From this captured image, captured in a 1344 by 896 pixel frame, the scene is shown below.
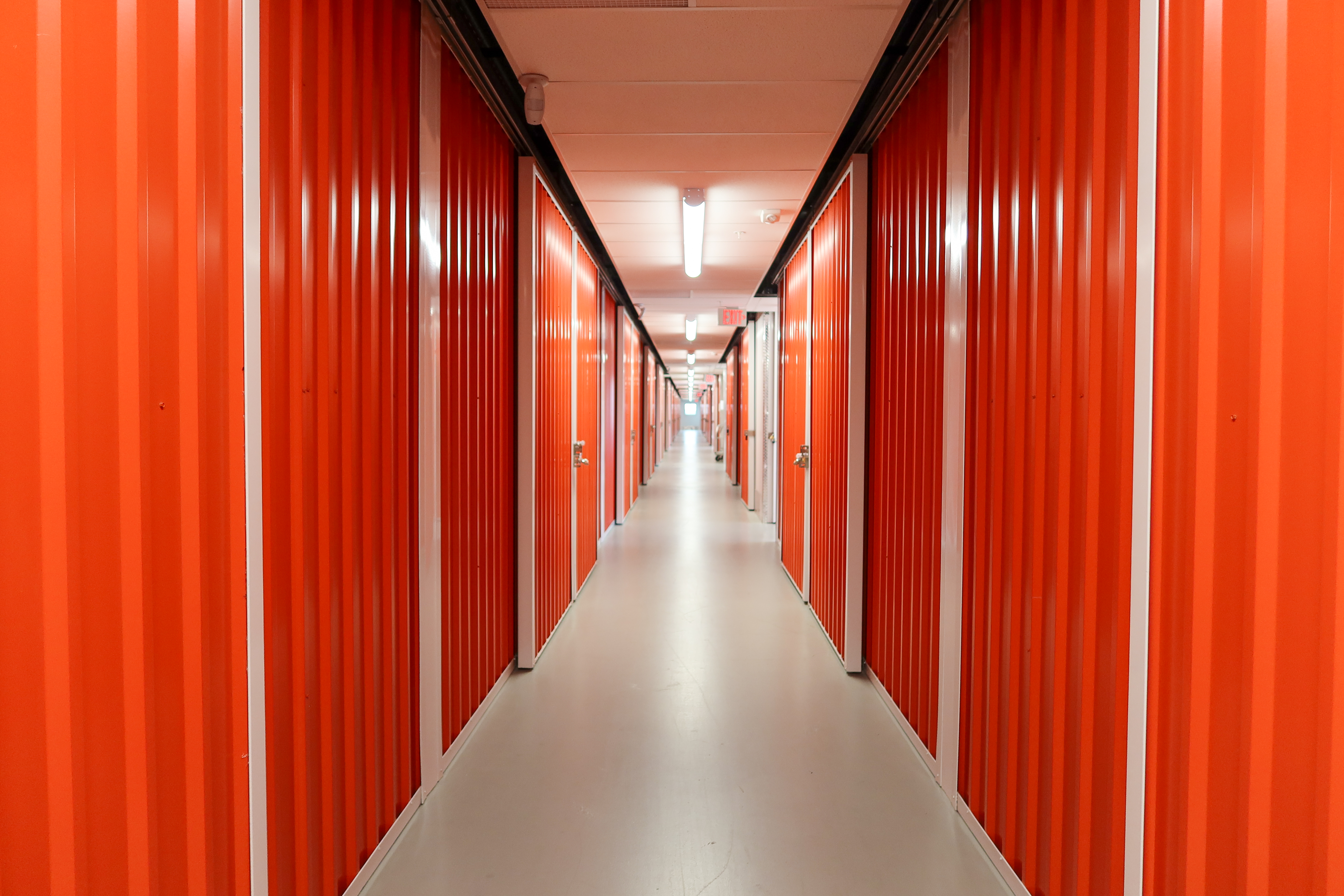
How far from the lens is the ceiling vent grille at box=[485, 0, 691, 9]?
250cm

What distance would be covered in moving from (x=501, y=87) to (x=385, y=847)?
3.27m

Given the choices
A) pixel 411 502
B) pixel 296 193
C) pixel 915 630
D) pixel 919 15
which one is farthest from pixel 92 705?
pixel 919 15

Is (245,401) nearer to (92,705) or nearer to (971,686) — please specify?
(92,705)

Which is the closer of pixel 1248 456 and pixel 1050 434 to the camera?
pixel 1248 456

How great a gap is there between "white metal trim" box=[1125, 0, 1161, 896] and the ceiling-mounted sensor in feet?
8.05

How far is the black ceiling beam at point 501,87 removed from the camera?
2.72 meters

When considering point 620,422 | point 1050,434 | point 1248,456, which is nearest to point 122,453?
point 1248,456

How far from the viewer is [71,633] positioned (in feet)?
3.48

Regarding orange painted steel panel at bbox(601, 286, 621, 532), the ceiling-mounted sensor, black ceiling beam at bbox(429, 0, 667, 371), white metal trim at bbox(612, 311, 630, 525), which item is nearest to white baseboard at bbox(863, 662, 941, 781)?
the ceiling-mounted sensor

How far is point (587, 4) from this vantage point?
2.53 m

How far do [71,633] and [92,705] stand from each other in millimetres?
141

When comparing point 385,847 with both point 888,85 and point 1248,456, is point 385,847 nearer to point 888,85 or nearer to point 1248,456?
point 1248,456

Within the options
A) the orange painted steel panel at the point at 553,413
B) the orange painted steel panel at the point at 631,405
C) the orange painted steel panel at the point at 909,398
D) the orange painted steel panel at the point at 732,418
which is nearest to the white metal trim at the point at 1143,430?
the orange painted steel panel at the point at 909,398

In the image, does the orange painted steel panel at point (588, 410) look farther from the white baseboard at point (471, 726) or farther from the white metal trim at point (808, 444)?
the white metal trim at point (808, 444)
